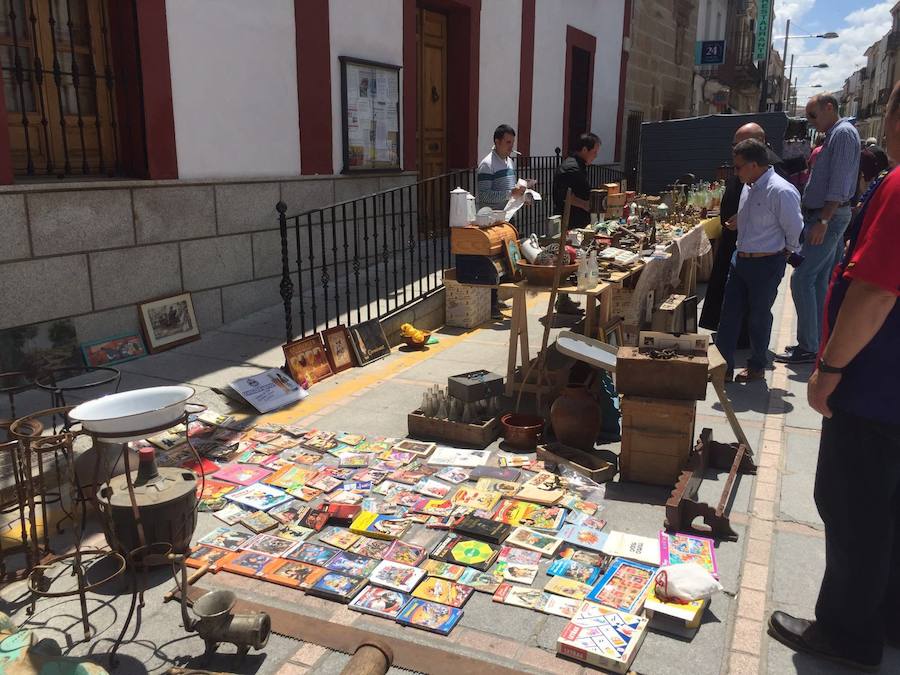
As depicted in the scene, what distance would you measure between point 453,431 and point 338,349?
2024 mm

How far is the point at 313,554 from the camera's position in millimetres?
3631

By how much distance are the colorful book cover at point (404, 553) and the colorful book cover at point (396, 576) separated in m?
0.05

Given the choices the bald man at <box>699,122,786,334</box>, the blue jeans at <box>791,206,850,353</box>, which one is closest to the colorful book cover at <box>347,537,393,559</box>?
the bald man at <box>699,122,786,334</box>

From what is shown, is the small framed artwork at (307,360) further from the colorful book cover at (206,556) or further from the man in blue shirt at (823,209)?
the man in blue shirt at (823,209)

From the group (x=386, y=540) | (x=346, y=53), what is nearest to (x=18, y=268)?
(x=386, y=540)

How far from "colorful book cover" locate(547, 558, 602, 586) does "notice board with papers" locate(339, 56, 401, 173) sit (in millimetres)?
6238

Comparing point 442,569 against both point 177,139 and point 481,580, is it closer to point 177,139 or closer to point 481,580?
point 481,580

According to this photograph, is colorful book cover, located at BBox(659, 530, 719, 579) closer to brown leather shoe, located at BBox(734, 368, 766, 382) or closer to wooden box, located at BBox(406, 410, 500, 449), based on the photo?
wooden box, located at BBox(406, 410, 500, 449)

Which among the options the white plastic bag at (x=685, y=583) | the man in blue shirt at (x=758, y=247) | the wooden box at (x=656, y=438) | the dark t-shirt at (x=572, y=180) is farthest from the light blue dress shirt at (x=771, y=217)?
the white plastic bag at (x=685, y=583)

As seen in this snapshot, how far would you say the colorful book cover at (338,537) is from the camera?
3.72 metres

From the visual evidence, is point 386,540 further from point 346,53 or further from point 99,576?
point 346,53

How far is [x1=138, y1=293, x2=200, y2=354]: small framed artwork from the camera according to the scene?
6371 millimetres

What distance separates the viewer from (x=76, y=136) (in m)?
6.25

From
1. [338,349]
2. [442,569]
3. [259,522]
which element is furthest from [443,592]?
[338,349]
